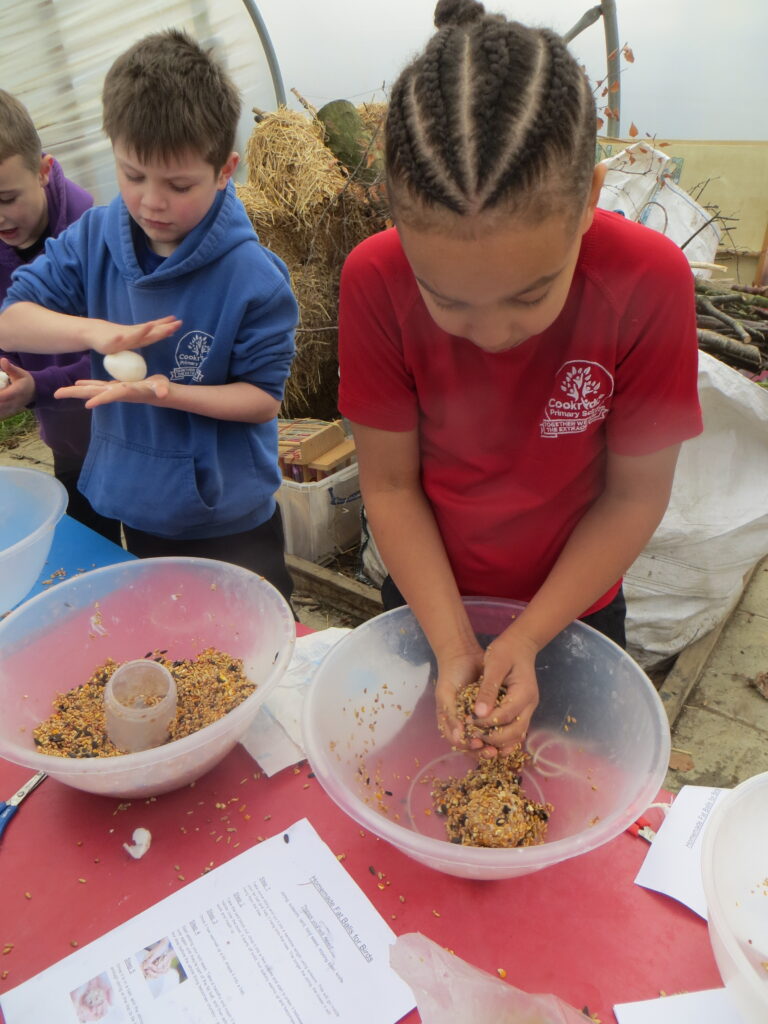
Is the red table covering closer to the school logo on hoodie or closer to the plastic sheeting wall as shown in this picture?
the school logo on hoodie

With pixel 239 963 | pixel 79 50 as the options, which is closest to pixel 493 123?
pixel 239 963

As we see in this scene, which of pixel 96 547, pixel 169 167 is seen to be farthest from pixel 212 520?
pixel 169 167

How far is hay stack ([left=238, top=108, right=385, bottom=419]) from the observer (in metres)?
3.11

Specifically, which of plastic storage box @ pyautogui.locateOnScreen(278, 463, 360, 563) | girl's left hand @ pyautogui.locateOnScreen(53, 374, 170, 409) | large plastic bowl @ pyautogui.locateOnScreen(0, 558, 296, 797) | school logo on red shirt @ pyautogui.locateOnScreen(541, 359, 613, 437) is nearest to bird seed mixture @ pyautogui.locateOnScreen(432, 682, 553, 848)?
large plastic bowl @ pyautogui.locateOnScreen(0, 558, 296, 797)

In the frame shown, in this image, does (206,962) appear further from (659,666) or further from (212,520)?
(659,666)

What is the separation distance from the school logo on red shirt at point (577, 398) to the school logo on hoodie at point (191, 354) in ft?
2.48

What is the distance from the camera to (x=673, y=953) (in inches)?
30.2

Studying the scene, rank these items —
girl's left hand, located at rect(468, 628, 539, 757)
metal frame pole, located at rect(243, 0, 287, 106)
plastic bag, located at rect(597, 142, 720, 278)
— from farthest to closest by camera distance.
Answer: metal frame pole, located at rect(243, 0, 287, 106) < plastic bag, located at rect(597, 142, 720, 278) < girl's left hand, located at rect(468, 628, 539, 757)

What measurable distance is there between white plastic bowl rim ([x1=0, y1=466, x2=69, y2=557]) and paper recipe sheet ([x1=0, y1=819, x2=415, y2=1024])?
0.69m

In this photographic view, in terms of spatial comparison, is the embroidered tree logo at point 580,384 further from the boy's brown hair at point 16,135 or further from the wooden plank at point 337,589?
the wooden plank at point 337,589

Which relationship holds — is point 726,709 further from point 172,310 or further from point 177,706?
point 172,310

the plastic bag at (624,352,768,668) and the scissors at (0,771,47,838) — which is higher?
the scissors at (0,771,47,838)

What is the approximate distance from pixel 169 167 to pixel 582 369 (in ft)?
2.76

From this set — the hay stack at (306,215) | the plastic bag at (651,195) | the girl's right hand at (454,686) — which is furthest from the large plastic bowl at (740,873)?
the hay stack at (306,215)
